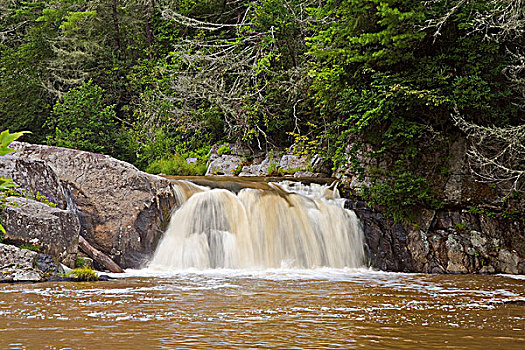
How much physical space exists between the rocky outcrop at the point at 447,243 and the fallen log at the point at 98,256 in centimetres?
519

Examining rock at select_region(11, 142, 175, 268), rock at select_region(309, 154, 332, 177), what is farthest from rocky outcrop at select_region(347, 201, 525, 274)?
rock at select_region(11, 142, 175, 268)

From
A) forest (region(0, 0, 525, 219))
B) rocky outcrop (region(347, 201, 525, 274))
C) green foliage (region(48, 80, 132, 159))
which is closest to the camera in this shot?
forest (region(0, 0, 525, 219))

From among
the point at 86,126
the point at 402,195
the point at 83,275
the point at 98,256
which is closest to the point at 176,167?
the point at 86,126

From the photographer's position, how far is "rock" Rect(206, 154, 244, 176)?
17562 millimetres

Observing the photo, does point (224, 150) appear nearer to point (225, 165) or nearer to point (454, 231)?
point (225, 165)

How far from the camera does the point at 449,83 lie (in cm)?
1112

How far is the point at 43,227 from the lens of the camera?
337 inches

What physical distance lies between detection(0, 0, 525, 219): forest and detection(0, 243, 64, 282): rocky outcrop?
21.6 ft

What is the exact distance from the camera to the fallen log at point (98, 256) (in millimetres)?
9734

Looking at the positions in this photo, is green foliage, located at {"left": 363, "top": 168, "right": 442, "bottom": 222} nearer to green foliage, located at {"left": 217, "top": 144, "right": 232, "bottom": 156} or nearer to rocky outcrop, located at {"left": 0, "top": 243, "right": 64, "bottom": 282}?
rocky outcrop, located at {"left": 0, "top": 243, "right": 64, "bottom": 282}

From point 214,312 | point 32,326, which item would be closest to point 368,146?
point 214,312

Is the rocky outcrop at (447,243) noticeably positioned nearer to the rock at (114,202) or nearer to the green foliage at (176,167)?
the rock at (114,202)

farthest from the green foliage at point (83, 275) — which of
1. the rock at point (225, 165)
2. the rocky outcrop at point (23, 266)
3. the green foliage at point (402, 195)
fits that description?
the rock at point (225, 165)

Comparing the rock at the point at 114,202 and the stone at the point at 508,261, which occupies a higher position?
the rock at the point at 114,202
